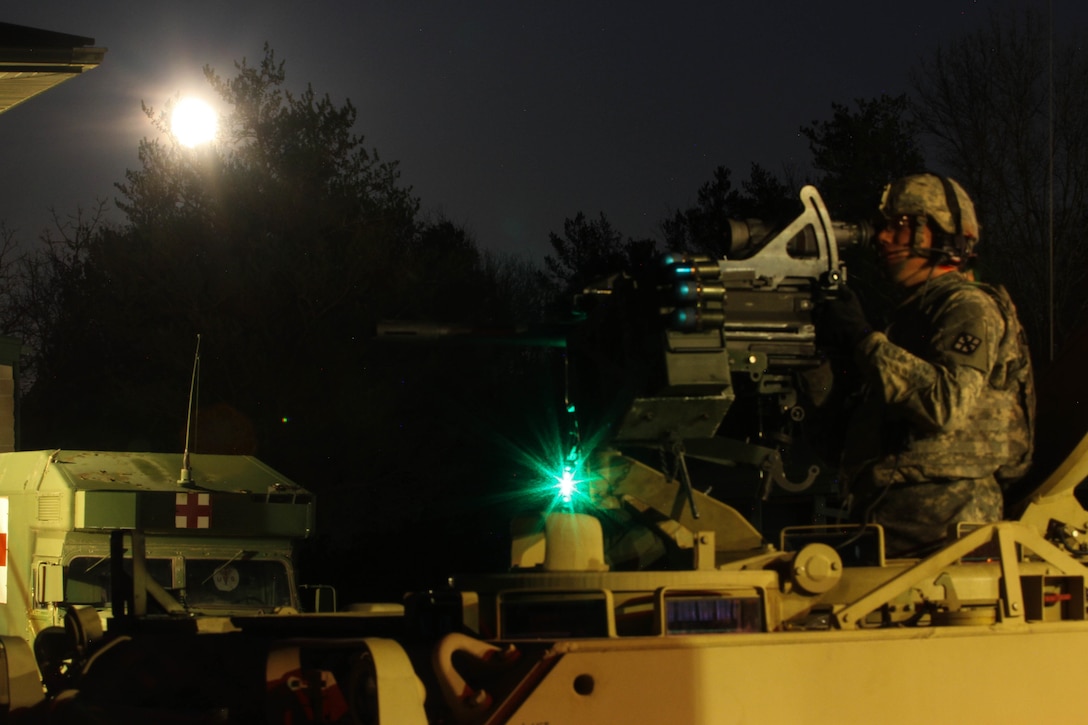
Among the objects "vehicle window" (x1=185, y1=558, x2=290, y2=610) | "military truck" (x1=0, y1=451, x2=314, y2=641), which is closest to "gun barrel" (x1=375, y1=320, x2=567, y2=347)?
"military truck" (x1=0, y1=451, x2=314, y2=641)

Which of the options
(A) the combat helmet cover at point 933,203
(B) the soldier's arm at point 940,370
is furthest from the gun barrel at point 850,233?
(B) the soldier's arm at point 940,370

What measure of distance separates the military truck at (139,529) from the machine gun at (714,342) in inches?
266

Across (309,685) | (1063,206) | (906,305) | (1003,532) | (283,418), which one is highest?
(1063,206)

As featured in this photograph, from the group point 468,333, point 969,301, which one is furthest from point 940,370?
point 468,333

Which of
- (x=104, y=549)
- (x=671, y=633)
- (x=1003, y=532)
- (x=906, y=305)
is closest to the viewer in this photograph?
(x=671, y=633)

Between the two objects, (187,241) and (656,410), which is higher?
(187,241)

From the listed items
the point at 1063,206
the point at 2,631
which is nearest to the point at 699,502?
the point at 2,631

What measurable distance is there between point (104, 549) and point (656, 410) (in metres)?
7.83

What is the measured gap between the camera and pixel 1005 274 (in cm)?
1745

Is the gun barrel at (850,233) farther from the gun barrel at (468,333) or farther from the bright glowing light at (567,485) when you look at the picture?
the bright glowing light at (567,485)

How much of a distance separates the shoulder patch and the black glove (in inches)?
12.1

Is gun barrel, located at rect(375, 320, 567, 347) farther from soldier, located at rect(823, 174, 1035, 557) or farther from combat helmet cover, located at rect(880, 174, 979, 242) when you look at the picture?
combat helmet cover, located at rect(880, 174, 979, 242)

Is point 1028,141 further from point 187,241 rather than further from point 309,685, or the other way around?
point 309,685

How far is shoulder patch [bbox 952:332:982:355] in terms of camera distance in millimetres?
5328
